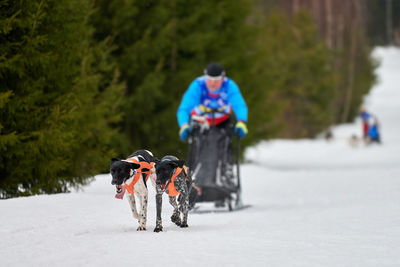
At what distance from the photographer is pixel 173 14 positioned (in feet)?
48.2

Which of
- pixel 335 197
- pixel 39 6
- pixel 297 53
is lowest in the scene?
pixel 335 197

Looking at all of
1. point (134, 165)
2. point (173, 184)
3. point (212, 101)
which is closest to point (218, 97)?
point (212, 101)

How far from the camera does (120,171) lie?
4145 millimetres

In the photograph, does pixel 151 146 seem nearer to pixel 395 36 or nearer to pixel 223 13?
pixel 223 13

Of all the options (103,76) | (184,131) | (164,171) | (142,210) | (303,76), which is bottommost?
(142,210)

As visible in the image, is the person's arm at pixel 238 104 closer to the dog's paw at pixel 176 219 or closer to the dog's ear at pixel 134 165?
the dog's paw at pixel 176 219

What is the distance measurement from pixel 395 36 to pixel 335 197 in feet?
269

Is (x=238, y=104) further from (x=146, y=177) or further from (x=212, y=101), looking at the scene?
(x=146, y=177)

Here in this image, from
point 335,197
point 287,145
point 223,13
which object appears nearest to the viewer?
point 335,197

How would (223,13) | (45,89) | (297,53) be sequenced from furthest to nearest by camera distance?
(297,53) < (223,13) < (45,89)

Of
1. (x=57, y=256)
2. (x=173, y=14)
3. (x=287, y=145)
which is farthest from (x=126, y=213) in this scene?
(x=287, y=145)

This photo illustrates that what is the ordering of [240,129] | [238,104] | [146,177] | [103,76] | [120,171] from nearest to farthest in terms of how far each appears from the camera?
[120,171], [146,177], [240,129], [238,104], [103,76]

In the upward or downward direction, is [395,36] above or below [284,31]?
above

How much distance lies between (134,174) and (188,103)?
4.00 meters
